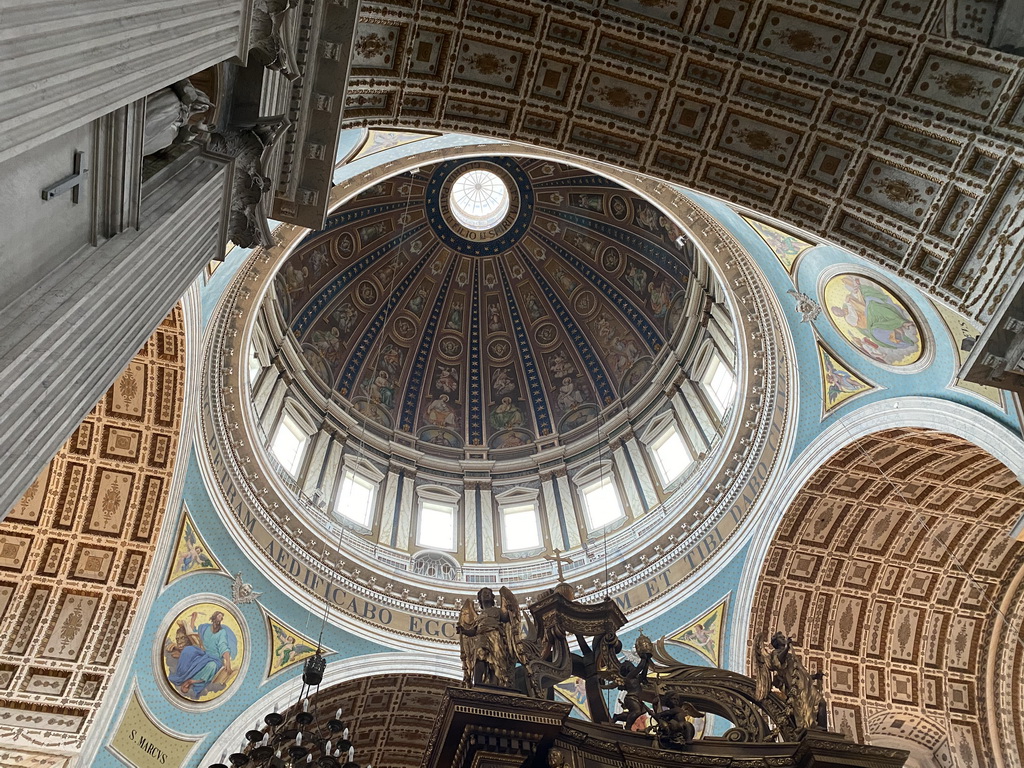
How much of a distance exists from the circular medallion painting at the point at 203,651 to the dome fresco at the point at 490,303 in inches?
291

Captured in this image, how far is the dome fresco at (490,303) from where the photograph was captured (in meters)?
20.3

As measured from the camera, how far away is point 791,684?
22.3 ft

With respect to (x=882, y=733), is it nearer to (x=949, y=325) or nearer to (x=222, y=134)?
(x=949, y=325)

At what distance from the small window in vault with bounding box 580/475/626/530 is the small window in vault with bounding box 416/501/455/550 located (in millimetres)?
3166

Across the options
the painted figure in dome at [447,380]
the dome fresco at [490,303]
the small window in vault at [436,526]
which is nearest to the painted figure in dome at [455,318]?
the dome fresco at [490,303]

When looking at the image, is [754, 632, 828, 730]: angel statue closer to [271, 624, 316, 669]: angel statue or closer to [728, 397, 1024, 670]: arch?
[728, 397, 1024, 670]: arch

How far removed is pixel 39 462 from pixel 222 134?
11.5 feet

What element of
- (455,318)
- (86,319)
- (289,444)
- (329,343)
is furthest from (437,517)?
(86,319)

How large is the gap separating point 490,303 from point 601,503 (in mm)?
7033

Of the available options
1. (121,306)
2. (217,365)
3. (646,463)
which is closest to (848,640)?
(646,463)

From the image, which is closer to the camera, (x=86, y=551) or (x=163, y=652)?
(x=86, y=551)

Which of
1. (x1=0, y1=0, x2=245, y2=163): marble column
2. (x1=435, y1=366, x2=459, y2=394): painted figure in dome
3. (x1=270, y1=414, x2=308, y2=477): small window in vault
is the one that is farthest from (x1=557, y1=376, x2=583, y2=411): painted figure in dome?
(x1=0, y1=0, x2=245, y2=163): marble column

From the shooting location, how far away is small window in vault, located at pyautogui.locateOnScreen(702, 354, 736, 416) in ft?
54.1

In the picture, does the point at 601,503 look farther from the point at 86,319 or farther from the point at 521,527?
the point at 86,319
